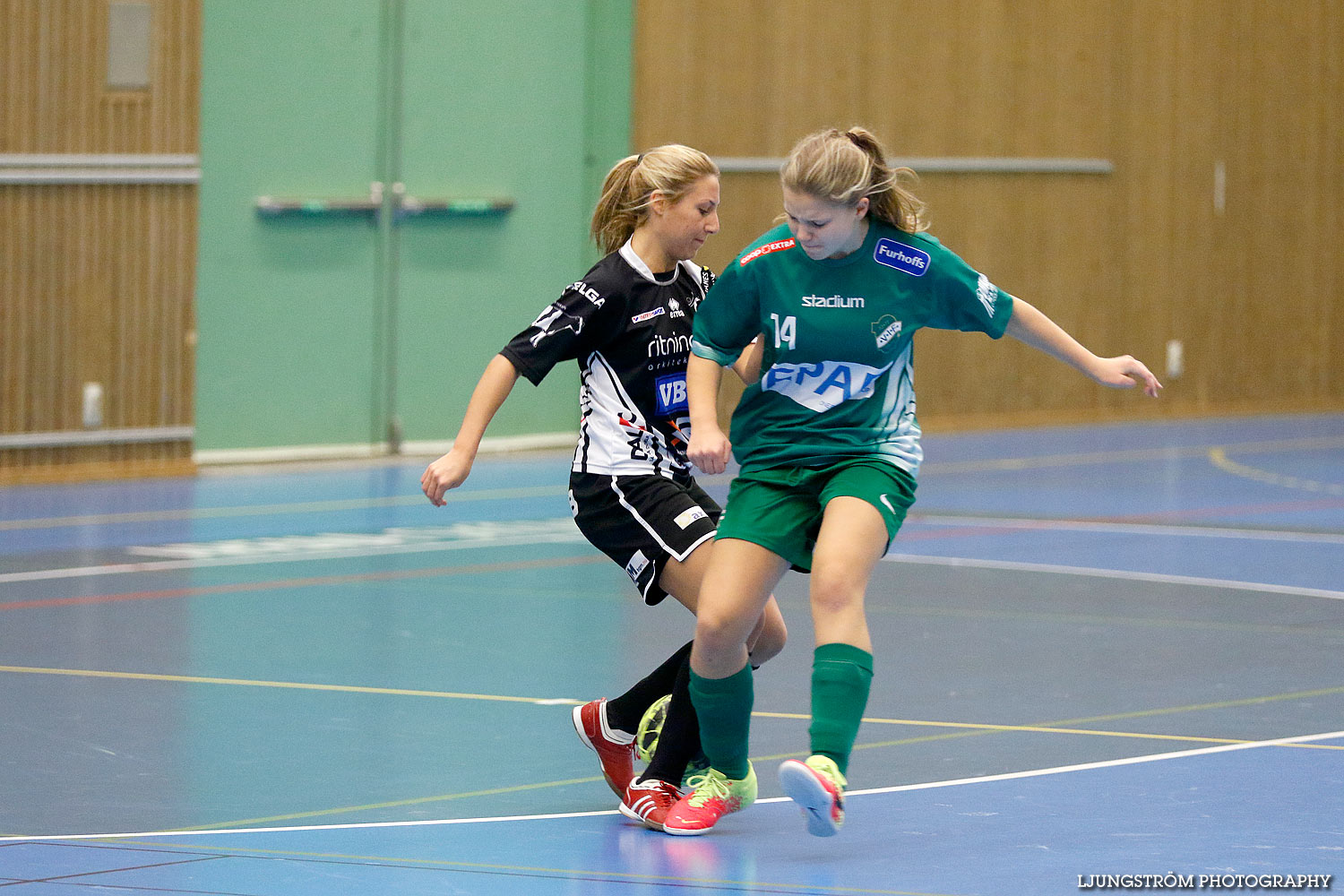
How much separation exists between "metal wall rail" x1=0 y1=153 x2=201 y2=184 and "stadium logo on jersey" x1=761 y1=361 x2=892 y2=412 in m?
8.09

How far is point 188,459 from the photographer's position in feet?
40.8

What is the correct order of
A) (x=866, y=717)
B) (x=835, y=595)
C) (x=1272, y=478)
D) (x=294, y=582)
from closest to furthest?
(x=835, y=595)
(x=866, y=717)
(x=294, y=582)
(x=1272, y=478)

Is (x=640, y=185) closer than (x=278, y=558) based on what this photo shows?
Yes

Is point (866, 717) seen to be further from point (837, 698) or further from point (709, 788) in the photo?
point (837, 698)

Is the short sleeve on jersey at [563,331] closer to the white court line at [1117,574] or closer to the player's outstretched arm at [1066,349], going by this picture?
the player's outstretched arm at [1066,349]

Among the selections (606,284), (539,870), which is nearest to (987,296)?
(606,284)

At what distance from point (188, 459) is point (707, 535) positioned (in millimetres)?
8393

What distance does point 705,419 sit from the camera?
4266 millimetres

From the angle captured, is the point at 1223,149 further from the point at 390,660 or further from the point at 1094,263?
the point at 390,660

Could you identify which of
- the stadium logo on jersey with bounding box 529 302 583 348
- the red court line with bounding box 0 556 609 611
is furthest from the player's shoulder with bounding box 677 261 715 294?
the red court line with bounding box 0 556 609 611

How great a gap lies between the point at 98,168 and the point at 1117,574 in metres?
6.22

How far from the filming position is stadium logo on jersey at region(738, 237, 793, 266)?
14.2 ft

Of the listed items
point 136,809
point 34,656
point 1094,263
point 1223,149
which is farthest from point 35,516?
point 1223,149

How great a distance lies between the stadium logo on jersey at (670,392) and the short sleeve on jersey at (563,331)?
0.54 ft
